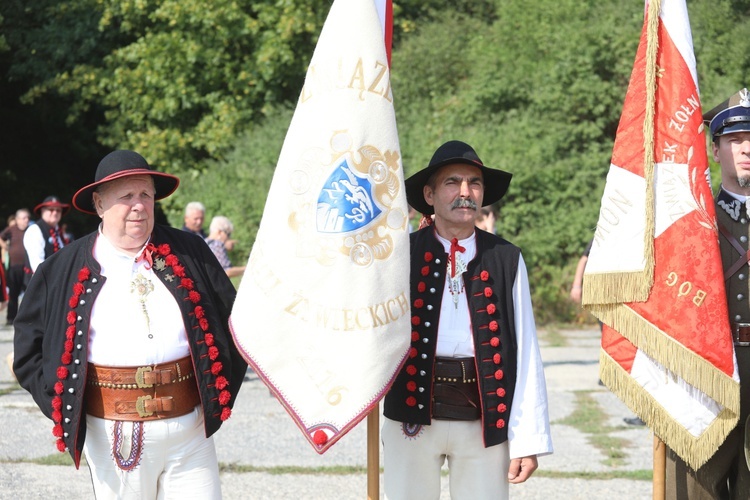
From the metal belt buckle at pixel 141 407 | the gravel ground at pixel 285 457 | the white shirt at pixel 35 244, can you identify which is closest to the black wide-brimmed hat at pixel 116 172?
the metal belt buckle at pixel 141 407

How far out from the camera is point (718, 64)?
54.9 feet

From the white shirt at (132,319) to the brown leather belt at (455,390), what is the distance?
3.52ft

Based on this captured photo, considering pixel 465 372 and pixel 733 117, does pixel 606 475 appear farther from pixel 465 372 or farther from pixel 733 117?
pixel 733 117

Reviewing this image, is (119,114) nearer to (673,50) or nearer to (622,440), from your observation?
(622,440)

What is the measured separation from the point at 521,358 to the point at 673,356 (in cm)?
68

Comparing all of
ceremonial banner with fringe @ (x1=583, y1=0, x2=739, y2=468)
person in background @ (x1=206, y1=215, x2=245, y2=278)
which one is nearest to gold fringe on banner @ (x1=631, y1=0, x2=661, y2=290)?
ceremonial banner with fringe @ (x1=583, y1=0, x2=739, y2=468)

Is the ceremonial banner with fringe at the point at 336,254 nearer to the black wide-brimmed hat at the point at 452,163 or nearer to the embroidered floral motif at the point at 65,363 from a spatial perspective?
the black wide-brimmed hat at the point at 452,163

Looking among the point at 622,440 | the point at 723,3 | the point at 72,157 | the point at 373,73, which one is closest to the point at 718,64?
the point at 723,3

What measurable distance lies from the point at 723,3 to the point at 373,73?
14653 millimetres

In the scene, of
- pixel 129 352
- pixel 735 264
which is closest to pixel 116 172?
pixel 129 352

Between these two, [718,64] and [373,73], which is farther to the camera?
[718,64]

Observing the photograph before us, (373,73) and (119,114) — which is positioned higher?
(119,114)

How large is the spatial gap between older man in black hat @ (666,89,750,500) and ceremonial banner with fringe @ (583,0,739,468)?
119 mm

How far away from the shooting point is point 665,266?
14.6ft
